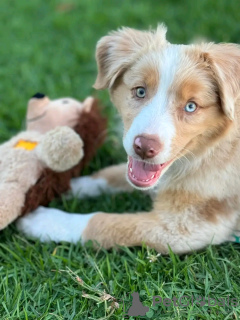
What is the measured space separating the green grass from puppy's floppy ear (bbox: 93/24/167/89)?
123 cm

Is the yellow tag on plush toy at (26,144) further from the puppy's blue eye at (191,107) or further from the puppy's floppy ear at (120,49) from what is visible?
the puppy's blue eye at (191,107)

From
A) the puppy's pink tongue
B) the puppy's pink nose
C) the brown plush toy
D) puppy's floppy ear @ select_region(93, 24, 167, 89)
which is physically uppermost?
puppy's floppy ear @ select_region(93, 24, 167, 89)

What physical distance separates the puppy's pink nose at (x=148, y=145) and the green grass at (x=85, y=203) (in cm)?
84

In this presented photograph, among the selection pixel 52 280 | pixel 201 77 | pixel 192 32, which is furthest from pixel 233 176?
pixel 192 32

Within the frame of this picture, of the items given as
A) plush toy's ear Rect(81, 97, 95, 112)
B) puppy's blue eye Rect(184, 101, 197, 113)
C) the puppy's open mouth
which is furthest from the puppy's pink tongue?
plush toy's ear Rect(81, 97, 95, 112)

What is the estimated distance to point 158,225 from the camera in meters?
3.50

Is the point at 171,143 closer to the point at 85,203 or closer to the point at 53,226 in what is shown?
the point at 53,226

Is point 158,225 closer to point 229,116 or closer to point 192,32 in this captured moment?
point 229,116

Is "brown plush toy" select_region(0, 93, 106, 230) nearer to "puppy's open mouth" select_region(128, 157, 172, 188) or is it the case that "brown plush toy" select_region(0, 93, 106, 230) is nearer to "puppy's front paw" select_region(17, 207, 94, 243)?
"puppy's front paw" select_region(17, 207, 94, 243)

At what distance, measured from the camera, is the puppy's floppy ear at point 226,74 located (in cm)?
303

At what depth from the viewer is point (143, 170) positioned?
10.7 ft

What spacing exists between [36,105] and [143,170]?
1.34 meters

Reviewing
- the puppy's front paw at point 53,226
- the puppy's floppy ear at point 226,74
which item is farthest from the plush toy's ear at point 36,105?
the puppy's floppy ear at point 226,74

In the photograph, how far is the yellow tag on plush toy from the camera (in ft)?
12.7
